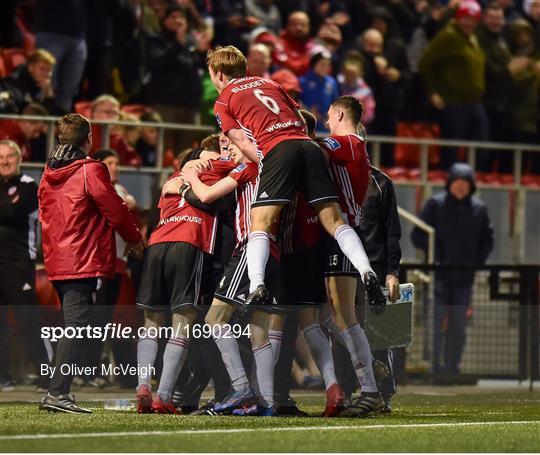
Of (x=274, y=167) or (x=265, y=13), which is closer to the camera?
(x=274, y=167)

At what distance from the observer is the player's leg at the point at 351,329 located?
11.1 m

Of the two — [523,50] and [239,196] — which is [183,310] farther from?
[523,50]

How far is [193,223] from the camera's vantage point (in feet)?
37.4

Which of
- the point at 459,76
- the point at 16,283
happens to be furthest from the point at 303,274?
A: the point at 459,76

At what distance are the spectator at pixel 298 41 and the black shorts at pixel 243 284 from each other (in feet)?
29.0

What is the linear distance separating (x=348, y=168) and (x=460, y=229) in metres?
6.44

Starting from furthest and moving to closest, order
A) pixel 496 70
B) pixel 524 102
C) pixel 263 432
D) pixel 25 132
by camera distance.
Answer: pixel 524 102 < pixel 496 70 < pixel 25 132 < pixel 263 432

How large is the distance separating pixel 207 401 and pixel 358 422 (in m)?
1.48

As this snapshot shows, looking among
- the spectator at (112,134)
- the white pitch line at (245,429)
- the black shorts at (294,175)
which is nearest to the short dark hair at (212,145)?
the black shorts at (294,175)

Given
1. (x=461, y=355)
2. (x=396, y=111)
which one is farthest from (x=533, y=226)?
(x=461, y=355)

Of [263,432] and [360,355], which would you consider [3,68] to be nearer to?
[360,355]

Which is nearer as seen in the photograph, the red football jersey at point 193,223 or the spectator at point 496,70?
the red football jersey at point 193,223

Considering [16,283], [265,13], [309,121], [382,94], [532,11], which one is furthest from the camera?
[532,11]

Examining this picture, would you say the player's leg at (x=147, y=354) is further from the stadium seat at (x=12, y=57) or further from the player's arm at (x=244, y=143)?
the stadium seat at (x=12, y=57)
